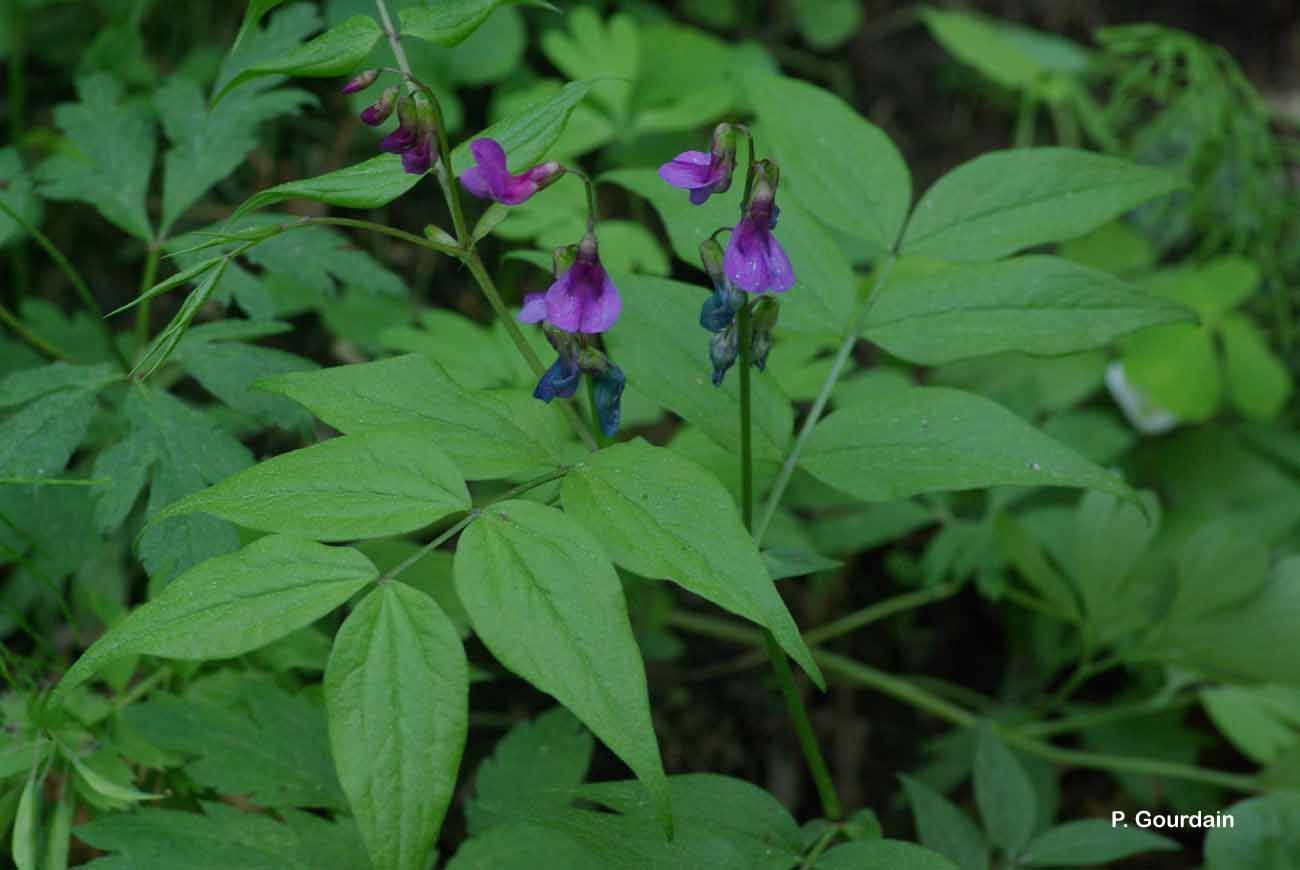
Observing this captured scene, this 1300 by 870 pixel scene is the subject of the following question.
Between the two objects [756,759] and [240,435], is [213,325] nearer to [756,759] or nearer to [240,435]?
[240,435]

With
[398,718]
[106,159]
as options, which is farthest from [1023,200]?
[106,159]

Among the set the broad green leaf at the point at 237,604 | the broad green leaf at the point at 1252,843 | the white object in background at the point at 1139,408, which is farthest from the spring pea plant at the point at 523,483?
the white object in background at the point at 1139,408

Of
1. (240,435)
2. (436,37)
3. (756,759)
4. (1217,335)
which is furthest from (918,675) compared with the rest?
(436,37)

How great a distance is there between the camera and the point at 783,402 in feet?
6.03

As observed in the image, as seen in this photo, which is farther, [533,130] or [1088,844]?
[1088,844]

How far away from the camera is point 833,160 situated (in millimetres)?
1982

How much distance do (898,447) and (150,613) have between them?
3.27 feet

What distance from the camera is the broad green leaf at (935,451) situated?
154 cm

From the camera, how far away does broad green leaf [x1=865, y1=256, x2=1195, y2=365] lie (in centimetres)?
174

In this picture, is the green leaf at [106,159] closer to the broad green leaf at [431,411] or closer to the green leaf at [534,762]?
the broad green leaf at [431,411]

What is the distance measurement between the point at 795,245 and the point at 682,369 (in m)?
0.31

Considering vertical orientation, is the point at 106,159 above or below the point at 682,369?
above

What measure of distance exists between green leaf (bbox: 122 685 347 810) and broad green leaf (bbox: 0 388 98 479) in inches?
16.1

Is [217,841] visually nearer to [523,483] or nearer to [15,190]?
[523,483]
